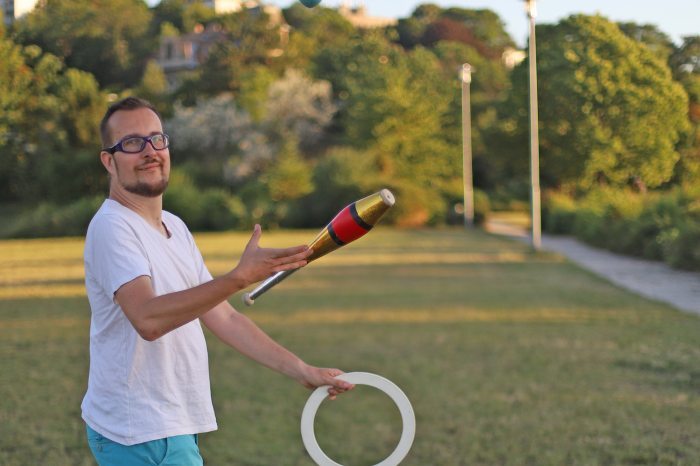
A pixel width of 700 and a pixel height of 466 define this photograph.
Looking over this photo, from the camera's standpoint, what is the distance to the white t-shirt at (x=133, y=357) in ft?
10.2

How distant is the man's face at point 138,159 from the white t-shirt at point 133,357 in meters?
0.08

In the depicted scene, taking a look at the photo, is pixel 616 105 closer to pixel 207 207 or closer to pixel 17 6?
pixel 17 6

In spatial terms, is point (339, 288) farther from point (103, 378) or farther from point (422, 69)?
point (422, 69)

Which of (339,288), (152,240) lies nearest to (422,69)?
(339,288)

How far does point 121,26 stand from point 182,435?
18.1ft

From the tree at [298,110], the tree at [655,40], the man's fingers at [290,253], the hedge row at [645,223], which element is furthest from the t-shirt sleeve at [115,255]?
the tree at [298,110]

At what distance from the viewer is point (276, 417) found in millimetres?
8547

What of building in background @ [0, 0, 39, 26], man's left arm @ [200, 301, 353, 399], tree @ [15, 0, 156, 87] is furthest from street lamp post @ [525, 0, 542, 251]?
man's left arm @ [200, 301, 353, 399]

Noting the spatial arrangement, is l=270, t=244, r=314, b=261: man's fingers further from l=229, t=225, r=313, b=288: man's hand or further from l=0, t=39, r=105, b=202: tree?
l=0, t=39, r=105, b=202: tree

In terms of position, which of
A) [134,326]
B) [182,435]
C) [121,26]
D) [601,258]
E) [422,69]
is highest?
[422,69]

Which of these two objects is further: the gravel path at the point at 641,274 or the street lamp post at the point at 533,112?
the street lamp post at the point at 533,112

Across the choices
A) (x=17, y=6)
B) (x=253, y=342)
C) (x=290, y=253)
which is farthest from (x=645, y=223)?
(x=290, y=253)

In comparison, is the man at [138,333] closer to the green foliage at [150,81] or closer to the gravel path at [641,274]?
the green foliage at [150,81]

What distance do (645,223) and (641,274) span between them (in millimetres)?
3527
